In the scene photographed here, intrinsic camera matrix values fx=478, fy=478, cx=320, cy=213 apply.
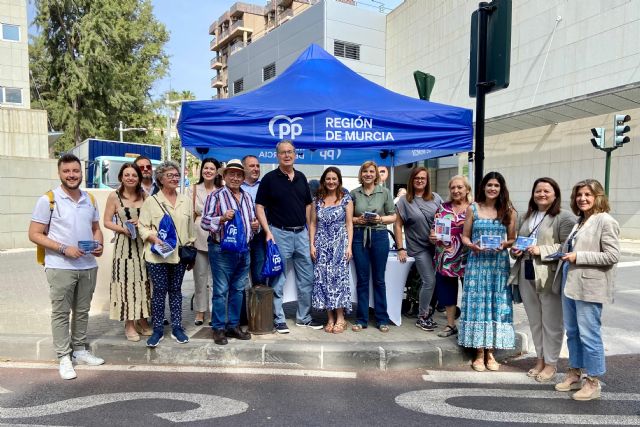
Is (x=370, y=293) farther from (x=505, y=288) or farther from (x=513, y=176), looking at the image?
(x=513, y=176)

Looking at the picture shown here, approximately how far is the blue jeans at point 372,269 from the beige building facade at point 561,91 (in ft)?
41.7

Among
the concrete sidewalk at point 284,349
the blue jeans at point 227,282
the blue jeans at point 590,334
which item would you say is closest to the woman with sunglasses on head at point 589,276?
the blue jeans at point 590,334

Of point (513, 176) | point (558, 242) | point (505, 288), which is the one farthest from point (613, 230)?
point (513, 176)

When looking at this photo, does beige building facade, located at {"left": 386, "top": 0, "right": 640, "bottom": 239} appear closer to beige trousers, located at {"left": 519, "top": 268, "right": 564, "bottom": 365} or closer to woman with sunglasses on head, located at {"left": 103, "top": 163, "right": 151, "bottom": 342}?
beige trousers, located at {"left": 519, "top": 268, "right": 564, "bottom": 365}

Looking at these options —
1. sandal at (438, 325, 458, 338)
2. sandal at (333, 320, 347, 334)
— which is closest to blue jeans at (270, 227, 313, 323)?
sandal at (333, 320, 347, 334)

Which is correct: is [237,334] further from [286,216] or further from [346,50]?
[346,50]

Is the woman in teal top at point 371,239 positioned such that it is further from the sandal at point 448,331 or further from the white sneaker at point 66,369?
the white sneaker at point 66,369

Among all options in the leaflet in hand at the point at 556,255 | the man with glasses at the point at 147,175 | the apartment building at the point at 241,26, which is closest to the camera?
the leaflet in hand at the point at 556,255

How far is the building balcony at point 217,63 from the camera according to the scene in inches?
2504

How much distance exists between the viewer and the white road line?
4242mm

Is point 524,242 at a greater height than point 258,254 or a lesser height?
greater

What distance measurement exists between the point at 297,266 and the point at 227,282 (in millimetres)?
810

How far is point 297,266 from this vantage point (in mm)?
5199

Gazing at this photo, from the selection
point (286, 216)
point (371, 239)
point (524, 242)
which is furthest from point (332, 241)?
point (524, 242)
